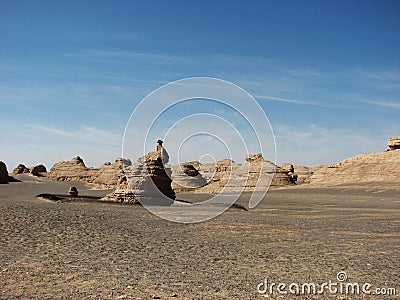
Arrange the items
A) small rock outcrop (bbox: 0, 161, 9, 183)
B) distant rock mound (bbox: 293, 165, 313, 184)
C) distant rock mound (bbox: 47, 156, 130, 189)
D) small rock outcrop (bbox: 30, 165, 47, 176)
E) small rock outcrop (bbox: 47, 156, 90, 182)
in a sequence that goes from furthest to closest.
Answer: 1. distant rock mound (bbox: 293, 165, 313, 184)
2. small rock outcrop (bbox: 30, 165, 47, 176)
3. small rock outcrop (bbox: 47, 156, 90, 182)
4. distant rock mound (bbox: 47, 156, 130, 189)
5. small rock outcrop (bbox: 0, 161, 9, 183)

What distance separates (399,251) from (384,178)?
44358 millimetres

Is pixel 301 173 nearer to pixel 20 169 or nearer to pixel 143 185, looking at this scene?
pixel 20 169

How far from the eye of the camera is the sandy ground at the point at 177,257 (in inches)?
276

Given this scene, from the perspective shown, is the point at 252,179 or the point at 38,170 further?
the point at 38,170

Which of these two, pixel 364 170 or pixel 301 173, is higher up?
pixel 301 173

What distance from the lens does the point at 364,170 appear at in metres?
56.1

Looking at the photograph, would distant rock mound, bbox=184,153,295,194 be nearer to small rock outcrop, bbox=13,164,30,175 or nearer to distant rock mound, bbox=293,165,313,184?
distant rock mound, bbox=293,165,313,184

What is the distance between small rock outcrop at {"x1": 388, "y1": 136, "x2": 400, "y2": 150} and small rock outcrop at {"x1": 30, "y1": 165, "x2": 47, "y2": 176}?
64082 mm

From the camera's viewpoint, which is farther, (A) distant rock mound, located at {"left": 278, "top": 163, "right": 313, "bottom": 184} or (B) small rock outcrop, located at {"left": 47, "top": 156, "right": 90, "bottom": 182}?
(A) distant rock mound, located at {"left": 278, "top": 163, "right": 313, "bottom": 184}

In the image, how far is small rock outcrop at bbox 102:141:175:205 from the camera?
27375 mm

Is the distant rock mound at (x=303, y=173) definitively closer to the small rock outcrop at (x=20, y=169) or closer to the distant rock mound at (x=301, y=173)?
the distant rock mound at (x=301, y=173)

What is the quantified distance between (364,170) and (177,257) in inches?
2044

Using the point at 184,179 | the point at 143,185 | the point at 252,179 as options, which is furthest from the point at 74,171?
the point at 143,185

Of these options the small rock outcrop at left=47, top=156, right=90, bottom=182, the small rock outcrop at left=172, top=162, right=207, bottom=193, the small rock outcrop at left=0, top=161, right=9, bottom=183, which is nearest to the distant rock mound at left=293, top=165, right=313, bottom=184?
the small rock outcrop at left=172, top=162, right=207, bottom=193
